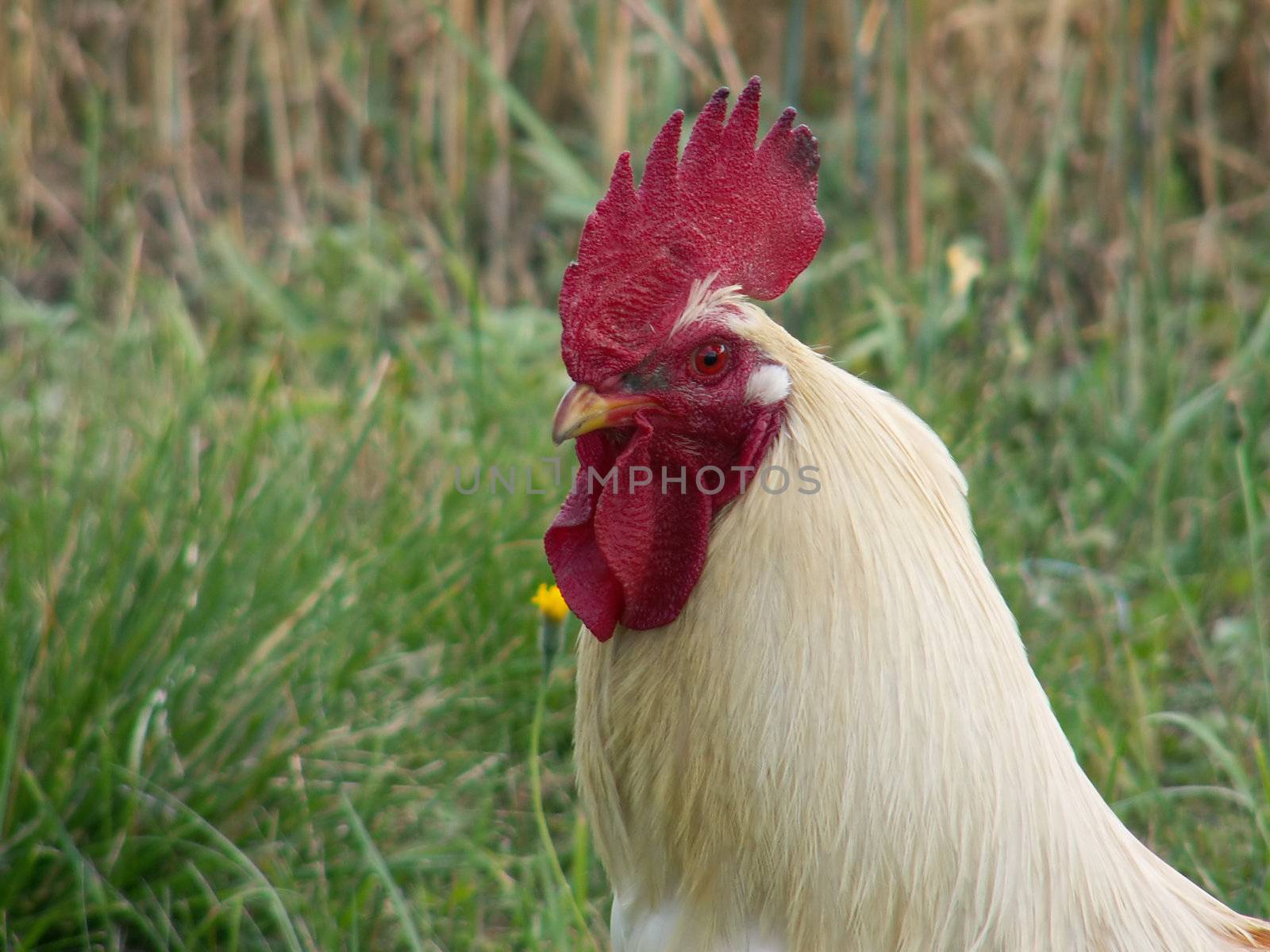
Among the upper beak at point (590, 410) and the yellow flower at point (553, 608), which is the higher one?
the upper beak at point (590, 410)

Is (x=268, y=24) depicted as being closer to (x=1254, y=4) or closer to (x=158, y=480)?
(x=158, y=480)

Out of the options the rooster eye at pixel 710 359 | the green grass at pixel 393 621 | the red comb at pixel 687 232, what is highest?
the red comb at pixel 687 232

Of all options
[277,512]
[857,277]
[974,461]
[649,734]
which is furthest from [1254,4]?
[649,734]

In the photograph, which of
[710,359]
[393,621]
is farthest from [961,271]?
[710,359]

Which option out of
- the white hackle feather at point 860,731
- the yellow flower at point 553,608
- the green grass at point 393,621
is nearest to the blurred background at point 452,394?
the green grass at point 393,621

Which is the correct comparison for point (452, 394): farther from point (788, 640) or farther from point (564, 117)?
point (788, 640)

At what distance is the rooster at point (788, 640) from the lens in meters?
1.92

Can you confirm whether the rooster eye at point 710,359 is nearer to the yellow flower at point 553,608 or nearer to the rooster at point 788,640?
the rooster at point 788,640

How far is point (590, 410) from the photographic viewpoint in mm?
1923

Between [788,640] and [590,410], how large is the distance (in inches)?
16.6

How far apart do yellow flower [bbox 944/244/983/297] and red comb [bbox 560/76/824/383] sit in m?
2.35

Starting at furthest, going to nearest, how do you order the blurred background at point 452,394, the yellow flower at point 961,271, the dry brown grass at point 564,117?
the dry brown grass at point 564,117
the yellow flower at point 961,271
the blurred background at point 452,394

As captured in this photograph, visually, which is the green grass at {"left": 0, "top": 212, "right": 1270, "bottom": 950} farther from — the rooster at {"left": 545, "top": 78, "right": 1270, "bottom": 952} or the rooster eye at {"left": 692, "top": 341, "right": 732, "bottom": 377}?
the rooster eye at {"left": 692, "top": 341, "right": 732, "bottom": 377}

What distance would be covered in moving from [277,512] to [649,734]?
62.0 inches
